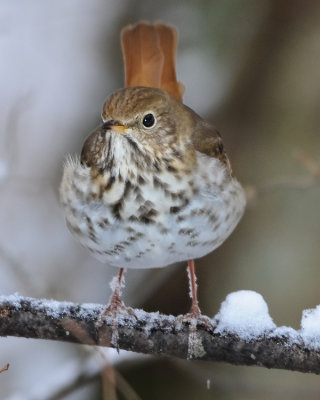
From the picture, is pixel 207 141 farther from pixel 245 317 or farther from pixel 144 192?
pixel 245 317

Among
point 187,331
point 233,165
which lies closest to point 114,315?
point 187,331

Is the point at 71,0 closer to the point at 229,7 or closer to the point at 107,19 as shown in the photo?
the point at 107,19

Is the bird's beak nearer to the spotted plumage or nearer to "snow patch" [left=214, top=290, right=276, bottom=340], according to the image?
the spotted plumage

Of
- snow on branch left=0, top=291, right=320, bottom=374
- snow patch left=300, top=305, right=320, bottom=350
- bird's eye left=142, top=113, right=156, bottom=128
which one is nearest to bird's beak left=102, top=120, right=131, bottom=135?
bird's eye left=142, top=113, right=156, bottom=128

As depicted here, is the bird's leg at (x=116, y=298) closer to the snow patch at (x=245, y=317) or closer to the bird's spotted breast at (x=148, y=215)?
the bird's spotted breast at (x=148, y=215)

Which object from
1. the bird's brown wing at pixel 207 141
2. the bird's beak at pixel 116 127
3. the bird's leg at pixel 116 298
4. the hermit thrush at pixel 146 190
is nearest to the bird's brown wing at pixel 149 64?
→ the bird's brown wing at pixel 207 141
